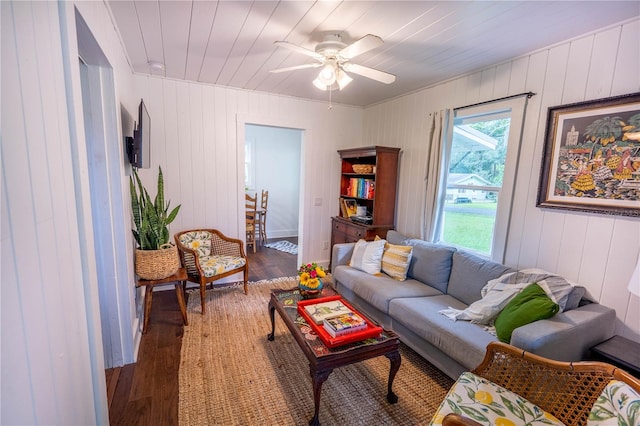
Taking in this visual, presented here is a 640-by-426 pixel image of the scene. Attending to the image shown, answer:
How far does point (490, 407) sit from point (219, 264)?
2.57 m

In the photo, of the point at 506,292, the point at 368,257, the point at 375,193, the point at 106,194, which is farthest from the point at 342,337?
the point at 375,193

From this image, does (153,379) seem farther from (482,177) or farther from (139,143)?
(482,177)

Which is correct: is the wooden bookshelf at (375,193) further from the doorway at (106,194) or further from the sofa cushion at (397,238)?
the doorway at (106,194)

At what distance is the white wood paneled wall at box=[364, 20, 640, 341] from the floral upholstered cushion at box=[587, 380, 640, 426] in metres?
1.11

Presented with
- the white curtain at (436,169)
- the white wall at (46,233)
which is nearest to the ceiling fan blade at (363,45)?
the white wall at (46,233)

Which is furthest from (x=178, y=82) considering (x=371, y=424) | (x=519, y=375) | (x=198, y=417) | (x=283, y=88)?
(x=519, y=375)

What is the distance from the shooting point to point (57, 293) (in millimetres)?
909

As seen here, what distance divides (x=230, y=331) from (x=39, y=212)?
2.10m

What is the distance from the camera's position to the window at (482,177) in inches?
98.3

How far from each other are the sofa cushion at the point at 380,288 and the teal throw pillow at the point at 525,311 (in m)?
0.74

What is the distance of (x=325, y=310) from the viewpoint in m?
2.04

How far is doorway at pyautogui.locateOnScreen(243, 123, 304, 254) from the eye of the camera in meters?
5.91

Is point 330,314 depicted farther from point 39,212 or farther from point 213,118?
point 213,118

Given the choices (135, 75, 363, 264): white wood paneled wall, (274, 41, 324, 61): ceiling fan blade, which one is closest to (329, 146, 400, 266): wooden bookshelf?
(135, 75, 363, 264): white wood paneled wall
